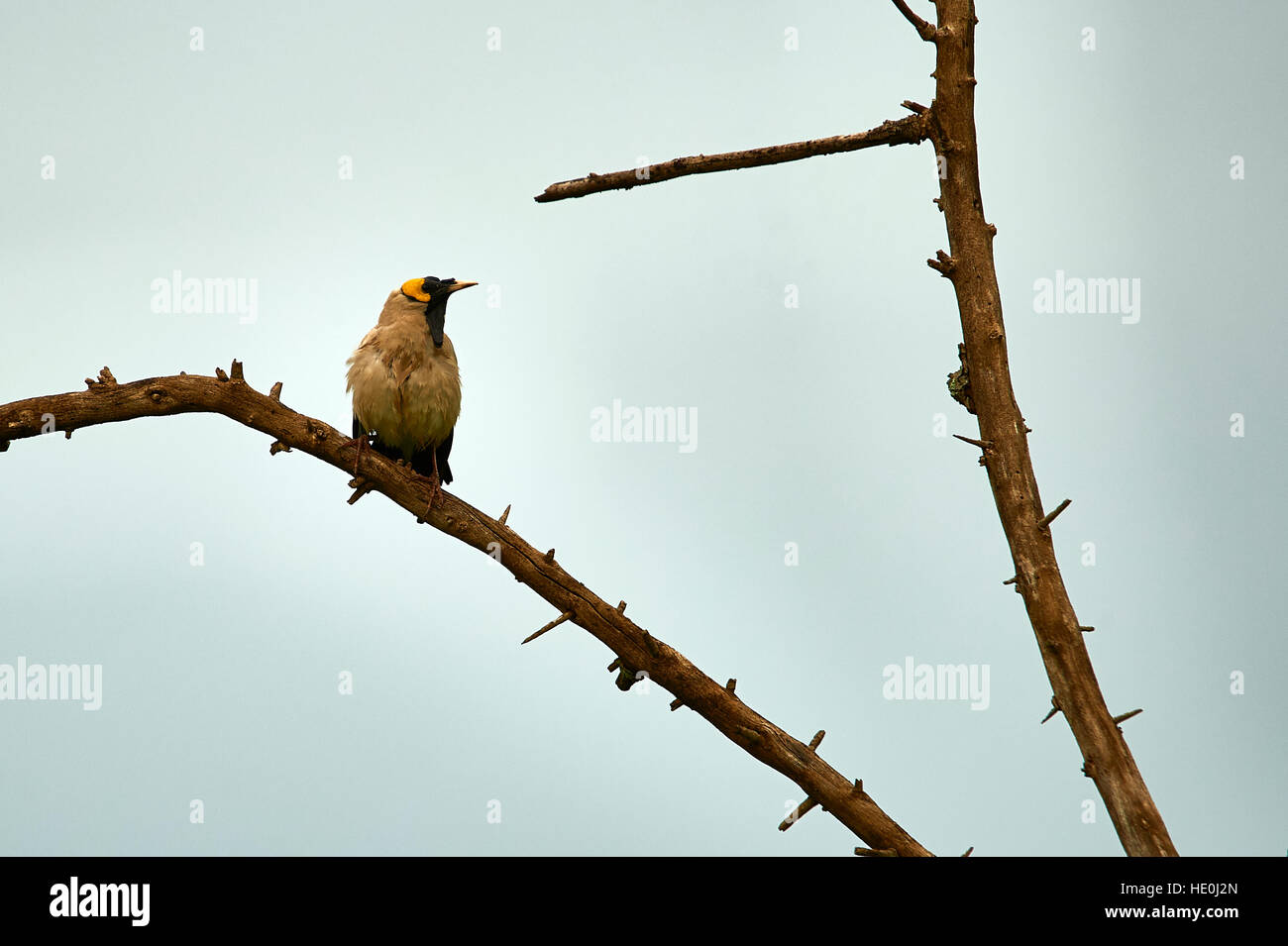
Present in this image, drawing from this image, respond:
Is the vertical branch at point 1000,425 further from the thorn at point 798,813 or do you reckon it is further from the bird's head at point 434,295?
the bird's head at point 434,295

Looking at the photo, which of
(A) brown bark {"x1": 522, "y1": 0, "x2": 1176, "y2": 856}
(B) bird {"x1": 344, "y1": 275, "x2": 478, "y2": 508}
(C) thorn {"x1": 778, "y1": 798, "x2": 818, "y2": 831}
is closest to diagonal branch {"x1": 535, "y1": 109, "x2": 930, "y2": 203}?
(A) brown bark {"x1": 522, "y1": 0, "x2": 1176, "y2": 856}

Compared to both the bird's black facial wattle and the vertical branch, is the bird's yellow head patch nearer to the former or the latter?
the bird's black facial wattle

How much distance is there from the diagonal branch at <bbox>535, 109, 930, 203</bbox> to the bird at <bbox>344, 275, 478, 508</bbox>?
5.10 ft

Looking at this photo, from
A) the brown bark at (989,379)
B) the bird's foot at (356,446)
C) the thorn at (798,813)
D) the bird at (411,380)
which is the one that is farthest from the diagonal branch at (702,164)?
the thorn at (798,813)

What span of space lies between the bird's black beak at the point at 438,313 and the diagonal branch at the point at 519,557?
953mm

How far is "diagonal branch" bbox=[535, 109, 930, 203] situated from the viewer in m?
3.93

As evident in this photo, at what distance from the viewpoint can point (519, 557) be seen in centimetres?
457

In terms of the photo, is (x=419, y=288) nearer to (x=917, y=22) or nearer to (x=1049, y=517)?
(x=917, y=22)

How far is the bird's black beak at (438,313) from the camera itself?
5.44 meters

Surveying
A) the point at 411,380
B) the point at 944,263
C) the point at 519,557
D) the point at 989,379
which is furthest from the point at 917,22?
the point at 411,380
